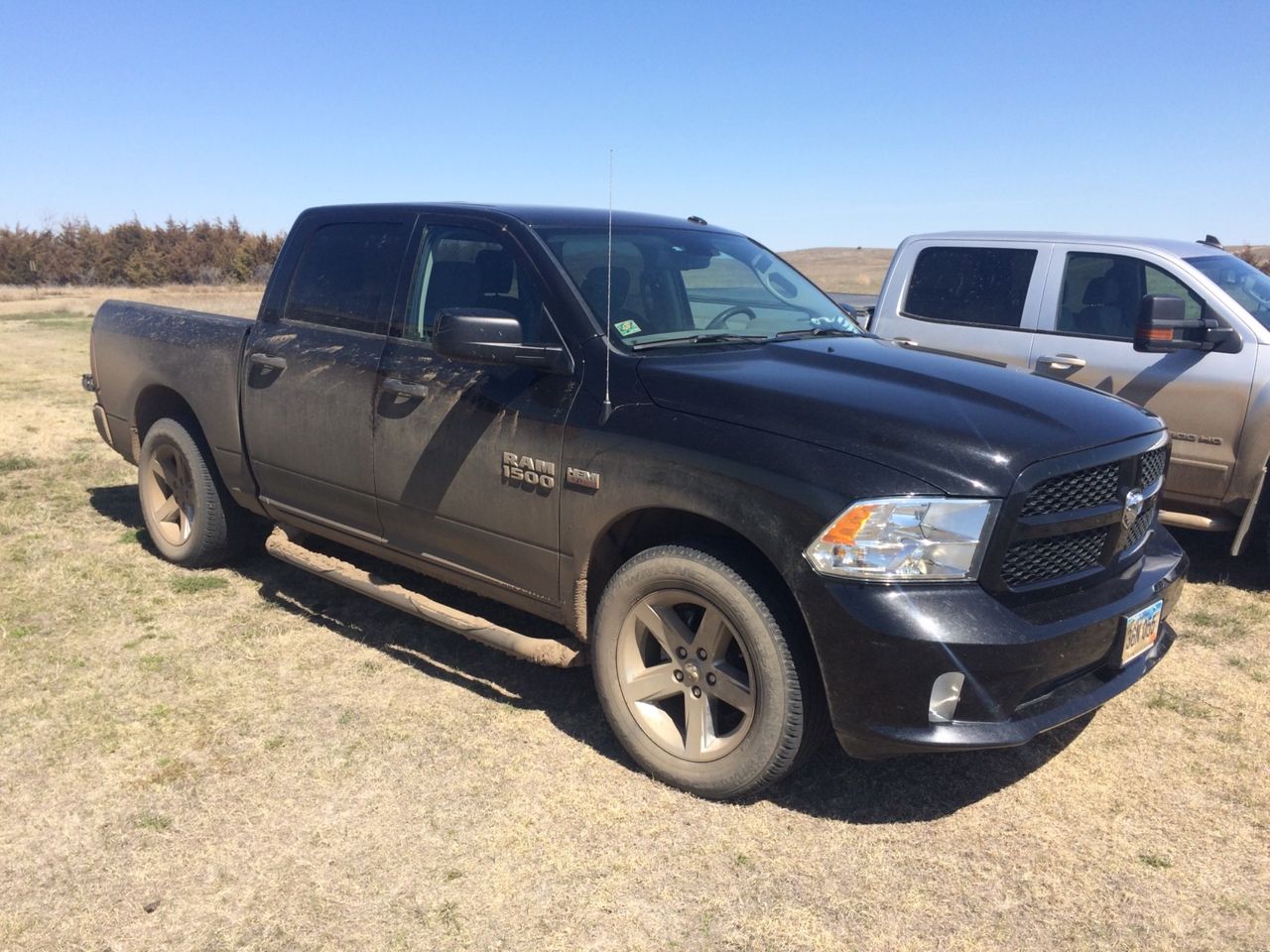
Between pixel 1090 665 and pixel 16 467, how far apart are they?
8194 mm

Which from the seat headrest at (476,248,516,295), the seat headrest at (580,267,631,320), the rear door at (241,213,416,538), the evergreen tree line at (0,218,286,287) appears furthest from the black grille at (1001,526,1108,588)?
the evergreen tree line at (0,218,286,287)

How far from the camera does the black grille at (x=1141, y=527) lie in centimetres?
346

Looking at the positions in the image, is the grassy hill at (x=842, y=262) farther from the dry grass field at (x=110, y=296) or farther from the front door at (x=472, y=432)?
the front door at (x=472, y=432)

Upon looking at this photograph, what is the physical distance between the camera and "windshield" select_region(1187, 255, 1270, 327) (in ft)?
19.2

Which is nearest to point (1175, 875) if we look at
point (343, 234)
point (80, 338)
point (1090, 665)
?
point (1090, 665)

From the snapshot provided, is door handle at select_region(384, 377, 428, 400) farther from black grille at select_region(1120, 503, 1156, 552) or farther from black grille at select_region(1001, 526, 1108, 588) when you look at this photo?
black grille at select_region(1120, 503, 1156, 552)

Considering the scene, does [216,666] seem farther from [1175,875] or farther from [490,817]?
[1175,875]

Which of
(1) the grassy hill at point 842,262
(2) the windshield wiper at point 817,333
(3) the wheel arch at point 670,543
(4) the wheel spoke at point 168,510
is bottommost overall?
(1) the grassy hill at point 842,262

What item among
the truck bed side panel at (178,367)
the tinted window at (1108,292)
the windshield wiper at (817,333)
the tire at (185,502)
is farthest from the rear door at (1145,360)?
the tire at (185,502)

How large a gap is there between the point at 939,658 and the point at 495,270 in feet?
7.54

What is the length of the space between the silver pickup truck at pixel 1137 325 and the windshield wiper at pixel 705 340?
6.76 feet

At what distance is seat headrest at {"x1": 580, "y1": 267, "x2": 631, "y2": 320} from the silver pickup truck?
2.35m

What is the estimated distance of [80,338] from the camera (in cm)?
2000

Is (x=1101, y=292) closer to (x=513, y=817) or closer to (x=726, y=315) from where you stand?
(x=726, y=315)
